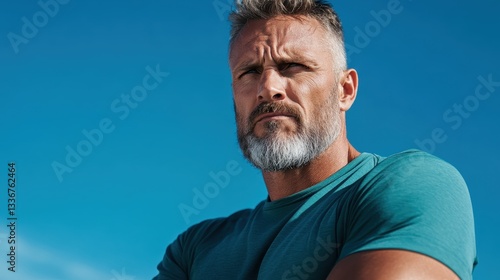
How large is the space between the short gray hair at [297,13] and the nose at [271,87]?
434mm

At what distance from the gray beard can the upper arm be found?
1.32 m

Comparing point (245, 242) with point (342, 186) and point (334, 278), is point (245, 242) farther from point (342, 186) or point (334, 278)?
point (334, 278)

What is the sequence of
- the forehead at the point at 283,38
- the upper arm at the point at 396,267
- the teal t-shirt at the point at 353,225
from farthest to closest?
the forehead at the point at 283,38 → the teal t-shirt at the point at 353,225 → the upper arm at the point at 396,267

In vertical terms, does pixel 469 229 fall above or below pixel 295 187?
below

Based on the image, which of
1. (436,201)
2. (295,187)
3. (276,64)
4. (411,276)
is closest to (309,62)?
(276,64)

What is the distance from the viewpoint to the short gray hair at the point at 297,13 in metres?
3.49

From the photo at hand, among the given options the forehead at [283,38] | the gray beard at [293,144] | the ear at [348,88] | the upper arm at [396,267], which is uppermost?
the forehead at [283,38]

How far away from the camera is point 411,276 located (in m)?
1.81

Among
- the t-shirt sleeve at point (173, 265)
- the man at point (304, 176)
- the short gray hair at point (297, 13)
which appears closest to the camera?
the man at point (304, 176)

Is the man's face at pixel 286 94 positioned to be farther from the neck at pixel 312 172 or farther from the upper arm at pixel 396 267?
the upper arm at pixel 396 267

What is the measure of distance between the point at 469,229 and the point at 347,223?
47 cm

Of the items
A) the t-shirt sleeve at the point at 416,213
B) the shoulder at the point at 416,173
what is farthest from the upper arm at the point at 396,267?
the shoulder at the point at 416,173

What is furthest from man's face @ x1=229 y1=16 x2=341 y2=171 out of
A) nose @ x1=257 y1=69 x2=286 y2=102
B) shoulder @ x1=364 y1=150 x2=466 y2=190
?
shoulder @ x1=364 y1=150 x2=466 y2=190

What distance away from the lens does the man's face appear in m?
3.22
